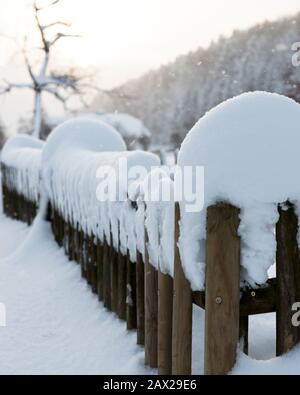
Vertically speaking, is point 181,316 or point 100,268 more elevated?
point 181,316

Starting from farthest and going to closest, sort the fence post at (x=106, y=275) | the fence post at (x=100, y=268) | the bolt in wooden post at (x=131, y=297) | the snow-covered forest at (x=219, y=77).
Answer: the snow-covered forest at (x=219, y=77) → the fence post at (x=100, y=268) → the fence post at (x=106, y=275) → the bolt in wooden post at (x=131, y=297)

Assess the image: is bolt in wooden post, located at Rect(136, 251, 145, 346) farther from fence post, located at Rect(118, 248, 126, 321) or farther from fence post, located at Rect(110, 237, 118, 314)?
fence post, located at Rect(110, 237, 118, 314)

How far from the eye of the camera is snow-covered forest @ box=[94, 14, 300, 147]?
47.1m

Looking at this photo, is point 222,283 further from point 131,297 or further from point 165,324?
point 131,297

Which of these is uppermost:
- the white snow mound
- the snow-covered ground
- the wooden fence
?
the white snow mound

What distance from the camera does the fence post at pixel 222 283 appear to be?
94.3 inches

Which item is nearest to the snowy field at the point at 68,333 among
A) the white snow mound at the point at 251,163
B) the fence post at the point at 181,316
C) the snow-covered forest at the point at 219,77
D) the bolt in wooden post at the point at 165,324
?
the bolt in wooden post at the point at 165,324

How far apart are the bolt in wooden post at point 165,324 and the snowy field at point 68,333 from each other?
0.20 metres

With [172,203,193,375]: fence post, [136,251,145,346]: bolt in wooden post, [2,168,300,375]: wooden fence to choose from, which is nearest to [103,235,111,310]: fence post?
[136,251,145,346]: bolt in wooden post

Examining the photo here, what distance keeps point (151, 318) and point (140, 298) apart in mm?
439

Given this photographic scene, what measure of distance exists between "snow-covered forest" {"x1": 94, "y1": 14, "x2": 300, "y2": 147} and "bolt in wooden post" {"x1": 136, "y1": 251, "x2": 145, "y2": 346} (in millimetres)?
23261

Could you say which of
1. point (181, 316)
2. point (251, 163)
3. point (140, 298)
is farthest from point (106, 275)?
point (251, 163)

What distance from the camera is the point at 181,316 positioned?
2717 mm

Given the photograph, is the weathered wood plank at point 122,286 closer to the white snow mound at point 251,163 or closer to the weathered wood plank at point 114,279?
the weathered wood plank at point 114,279
